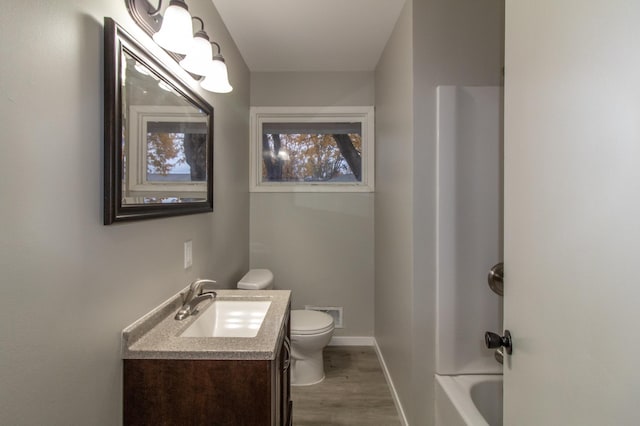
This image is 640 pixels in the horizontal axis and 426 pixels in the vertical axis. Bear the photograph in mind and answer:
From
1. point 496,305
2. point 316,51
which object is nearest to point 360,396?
point 496,305

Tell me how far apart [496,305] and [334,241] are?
4.78 feet

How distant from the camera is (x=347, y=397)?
213 cm

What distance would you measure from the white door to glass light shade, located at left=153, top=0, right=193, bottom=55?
1.07 m

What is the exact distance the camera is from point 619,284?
524mm

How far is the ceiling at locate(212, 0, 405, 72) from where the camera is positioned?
76.3 inches

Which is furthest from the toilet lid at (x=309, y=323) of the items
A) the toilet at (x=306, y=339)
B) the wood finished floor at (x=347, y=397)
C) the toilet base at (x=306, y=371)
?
the wood finished floor at (x=347, y=397)

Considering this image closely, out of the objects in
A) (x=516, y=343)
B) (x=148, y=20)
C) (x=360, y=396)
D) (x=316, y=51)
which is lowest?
(x=360, y=396)

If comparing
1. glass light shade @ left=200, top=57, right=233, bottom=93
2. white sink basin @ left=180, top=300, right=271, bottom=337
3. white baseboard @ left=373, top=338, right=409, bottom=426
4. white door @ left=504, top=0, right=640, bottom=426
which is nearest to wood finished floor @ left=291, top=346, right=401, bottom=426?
white baseboard @ left=373, top=338, right=409, bottom=426

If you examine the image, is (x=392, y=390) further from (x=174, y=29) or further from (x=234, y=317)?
(x=174, y=29)

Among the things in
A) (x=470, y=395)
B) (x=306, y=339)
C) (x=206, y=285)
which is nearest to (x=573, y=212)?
(x=470, y=395)

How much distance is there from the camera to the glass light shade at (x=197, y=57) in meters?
1.27

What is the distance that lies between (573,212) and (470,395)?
129 cm

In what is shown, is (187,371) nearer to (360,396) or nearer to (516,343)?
(516,343)

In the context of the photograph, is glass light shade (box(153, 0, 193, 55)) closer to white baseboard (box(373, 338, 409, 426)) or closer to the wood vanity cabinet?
the wood vanity cabinet
